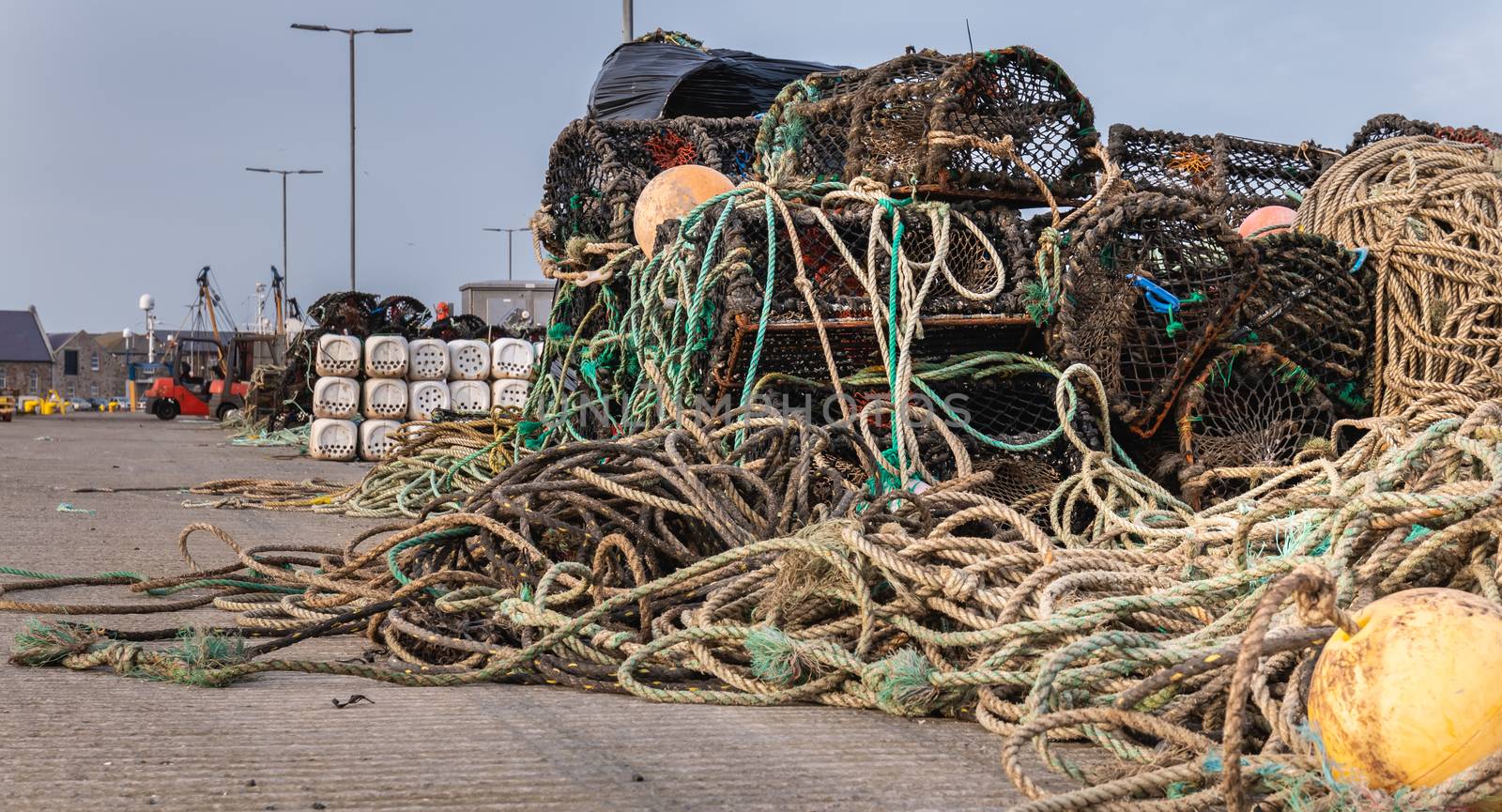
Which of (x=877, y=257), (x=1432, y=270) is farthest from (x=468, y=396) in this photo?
(x=1432, y=270)

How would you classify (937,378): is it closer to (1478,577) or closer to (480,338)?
(1478,577)

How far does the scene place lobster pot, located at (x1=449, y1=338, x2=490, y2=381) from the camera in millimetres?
11125

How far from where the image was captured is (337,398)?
419 inches

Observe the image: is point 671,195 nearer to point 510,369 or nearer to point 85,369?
point 510,369

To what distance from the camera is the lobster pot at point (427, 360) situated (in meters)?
10.9

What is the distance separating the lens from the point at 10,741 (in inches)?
85.7

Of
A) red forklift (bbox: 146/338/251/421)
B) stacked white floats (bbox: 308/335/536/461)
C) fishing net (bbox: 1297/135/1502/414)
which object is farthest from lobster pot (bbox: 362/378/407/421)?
red forklift (bbox: 146/338/251/421)

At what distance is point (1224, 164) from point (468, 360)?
6785 mm

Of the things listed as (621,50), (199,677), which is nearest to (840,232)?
(199,677)

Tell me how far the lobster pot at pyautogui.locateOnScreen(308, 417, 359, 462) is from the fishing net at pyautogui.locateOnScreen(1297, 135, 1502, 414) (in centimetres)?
809

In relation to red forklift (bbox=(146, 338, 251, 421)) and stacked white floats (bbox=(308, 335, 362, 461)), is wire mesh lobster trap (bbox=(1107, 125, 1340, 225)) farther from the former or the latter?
red forklift (bbox=(146, 338, 251, 421))

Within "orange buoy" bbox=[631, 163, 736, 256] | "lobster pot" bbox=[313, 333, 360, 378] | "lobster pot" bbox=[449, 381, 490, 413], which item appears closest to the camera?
"orange buoy" bbox=[631, 163, 736, 256]

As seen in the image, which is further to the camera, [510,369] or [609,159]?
[510,369]

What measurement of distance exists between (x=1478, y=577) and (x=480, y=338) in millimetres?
10660
